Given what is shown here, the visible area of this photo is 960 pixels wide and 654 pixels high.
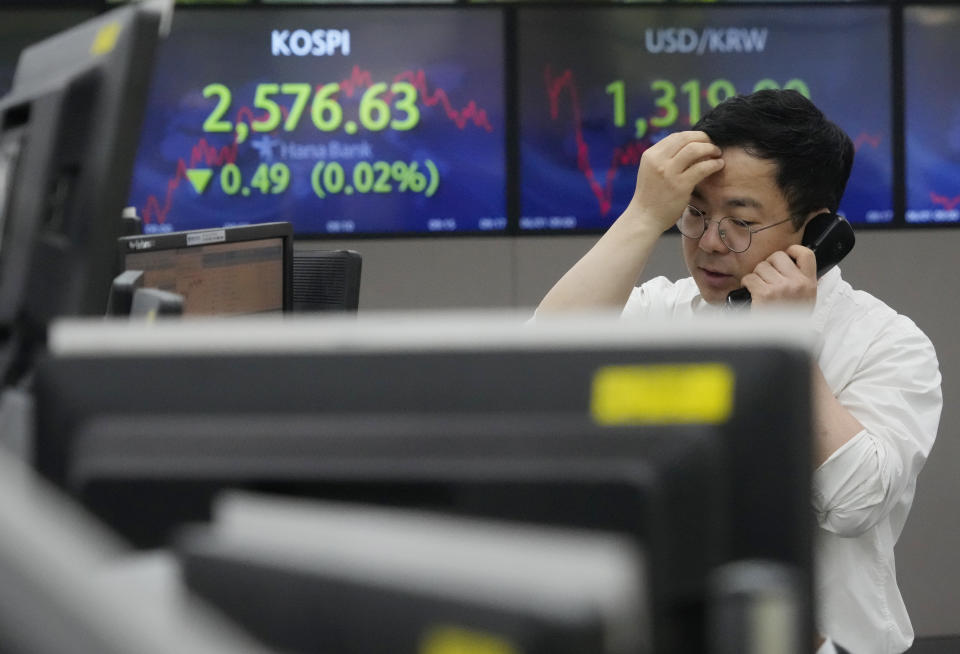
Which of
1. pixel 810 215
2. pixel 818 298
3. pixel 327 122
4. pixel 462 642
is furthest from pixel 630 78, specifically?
pixel 462 642

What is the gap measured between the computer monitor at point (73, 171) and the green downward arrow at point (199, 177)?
103 inches

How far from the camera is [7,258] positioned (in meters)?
0.93

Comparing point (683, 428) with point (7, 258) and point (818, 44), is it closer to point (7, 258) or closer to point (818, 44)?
point (7, 258)

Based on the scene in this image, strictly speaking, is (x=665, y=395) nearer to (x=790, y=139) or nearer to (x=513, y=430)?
(x=513, y=430)

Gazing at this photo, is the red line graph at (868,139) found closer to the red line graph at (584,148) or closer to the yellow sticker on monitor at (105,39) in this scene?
the red line graph at (584,148)

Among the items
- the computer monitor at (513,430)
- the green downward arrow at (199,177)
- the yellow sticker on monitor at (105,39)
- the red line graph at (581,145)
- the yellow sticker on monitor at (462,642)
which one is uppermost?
the red line graph at (581,145)

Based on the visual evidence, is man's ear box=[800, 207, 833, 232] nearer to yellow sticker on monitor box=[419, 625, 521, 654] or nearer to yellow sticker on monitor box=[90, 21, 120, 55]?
yellow sticker on monitor box=[90, 21, 120, 55]

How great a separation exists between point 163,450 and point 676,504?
10.0 inches

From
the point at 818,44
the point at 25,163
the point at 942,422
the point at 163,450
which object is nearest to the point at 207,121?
the point at 818,44

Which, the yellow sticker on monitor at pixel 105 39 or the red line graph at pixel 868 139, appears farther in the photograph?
the red line graph at pixel 868 139

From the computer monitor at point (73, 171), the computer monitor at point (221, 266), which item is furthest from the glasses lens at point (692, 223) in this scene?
the computer monitor at point (73, 171)

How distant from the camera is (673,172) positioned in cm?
182

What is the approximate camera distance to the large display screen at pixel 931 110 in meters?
3.79

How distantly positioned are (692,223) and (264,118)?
6.68 feet
